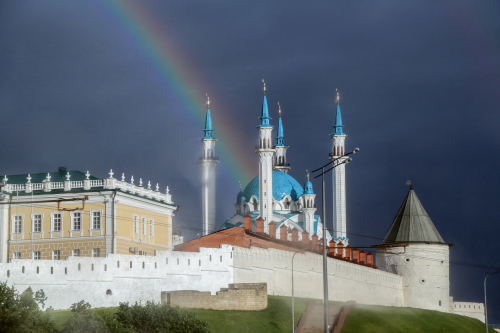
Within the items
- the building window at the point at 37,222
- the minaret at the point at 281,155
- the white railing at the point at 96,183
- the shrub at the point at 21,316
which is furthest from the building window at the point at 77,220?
the minaret at the point at 281,155

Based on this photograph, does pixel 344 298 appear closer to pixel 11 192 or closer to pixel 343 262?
pixel 343 262

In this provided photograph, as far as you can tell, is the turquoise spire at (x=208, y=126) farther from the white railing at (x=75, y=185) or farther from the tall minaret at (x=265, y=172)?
the white railing at (x=75, y=185)

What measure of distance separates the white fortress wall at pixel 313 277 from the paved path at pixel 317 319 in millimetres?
6952

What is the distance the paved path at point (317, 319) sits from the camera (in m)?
54.0

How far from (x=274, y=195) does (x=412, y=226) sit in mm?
23561

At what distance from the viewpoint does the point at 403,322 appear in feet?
215

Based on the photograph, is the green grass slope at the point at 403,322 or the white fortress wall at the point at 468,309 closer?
the green grass slope at the point at 403,322

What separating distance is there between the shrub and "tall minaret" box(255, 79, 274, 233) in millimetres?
60773

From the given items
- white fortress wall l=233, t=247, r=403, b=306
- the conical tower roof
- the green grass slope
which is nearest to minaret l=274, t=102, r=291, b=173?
the conical tower roof

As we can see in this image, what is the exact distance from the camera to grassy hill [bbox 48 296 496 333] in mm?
52750

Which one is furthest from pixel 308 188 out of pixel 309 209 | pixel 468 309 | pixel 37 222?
pixel 37 222

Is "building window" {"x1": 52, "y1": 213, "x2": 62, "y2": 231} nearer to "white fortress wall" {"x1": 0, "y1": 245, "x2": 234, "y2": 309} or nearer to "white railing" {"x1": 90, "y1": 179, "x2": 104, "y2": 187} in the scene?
"white railing" {"x1": 90, "y1": 179, "x2": 104, "y2": 187}

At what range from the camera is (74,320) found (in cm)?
4212

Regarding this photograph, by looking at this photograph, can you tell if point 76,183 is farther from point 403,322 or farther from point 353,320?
point 403,322
